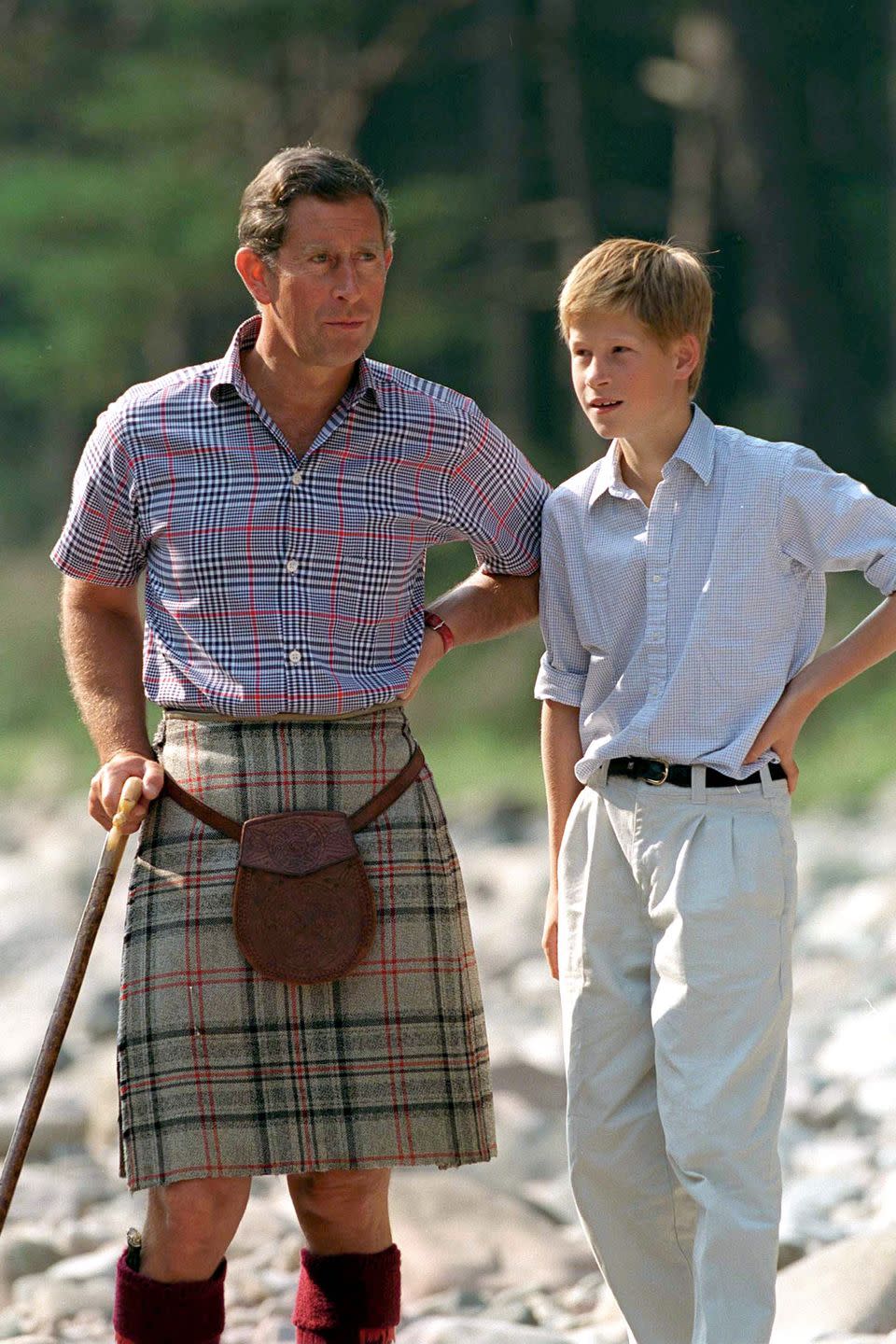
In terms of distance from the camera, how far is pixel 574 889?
2.61 metres

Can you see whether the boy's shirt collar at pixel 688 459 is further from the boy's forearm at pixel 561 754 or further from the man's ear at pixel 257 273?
the man's ear at pixel 257 273

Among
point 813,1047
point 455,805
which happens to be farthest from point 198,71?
point 813,1047

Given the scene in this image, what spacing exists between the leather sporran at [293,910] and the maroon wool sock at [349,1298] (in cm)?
42

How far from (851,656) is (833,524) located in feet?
0.60

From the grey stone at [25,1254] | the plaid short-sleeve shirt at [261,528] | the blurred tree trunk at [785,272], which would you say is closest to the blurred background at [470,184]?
the blurred tree trunk at [785,272]

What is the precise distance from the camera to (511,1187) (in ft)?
15.6

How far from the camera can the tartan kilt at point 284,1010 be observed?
258cm

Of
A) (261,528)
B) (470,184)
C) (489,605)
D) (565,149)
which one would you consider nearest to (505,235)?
(470,184)

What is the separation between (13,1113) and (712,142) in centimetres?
1422

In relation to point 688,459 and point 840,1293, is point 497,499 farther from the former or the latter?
point 840,1293

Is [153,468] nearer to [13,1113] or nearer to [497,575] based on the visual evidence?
[497,575]

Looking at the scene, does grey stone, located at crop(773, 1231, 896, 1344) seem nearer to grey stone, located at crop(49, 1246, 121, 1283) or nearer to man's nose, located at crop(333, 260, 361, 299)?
grey stone, located at crop(49, 1246, 121, 1283)

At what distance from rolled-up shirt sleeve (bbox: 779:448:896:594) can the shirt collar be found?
1.91 ft

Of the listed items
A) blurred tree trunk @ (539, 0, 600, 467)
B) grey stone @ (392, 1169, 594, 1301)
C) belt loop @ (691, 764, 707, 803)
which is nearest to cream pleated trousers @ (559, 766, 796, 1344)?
belt loop @ (691, 764, 707, 803)
